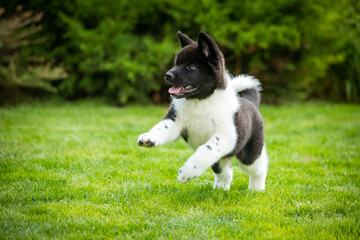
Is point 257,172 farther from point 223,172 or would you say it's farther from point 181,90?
point 181,90

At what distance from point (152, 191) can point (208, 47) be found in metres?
1.38

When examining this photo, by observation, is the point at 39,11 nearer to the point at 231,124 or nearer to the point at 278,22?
the point at 278,22

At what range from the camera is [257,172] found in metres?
3.88

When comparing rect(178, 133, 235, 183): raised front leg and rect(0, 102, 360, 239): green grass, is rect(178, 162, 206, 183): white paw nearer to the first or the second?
rect(178, 133, 235, 183): raised front leg

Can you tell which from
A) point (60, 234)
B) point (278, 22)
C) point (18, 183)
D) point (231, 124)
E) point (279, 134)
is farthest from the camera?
point (278, 22)

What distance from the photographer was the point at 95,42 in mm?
9234

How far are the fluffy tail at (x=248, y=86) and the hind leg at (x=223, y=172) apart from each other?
0.75 m

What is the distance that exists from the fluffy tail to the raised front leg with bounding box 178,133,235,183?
0.78m

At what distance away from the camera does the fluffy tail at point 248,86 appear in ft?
13.0

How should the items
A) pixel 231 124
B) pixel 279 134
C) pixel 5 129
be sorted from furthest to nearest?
pixel 279 134 → pixel 5 129 → pixel 231 124

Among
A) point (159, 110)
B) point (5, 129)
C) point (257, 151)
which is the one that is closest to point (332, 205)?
point (257, 151)

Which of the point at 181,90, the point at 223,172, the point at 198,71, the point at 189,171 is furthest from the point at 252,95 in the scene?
the point at 189,171

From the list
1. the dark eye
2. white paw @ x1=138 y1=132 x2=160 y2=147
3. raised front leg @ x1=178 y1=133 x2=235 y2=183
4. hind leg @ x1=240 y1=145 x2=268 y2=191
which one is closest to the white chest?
raised front leg @ x1=178 y1=133 x2=235 y2=183

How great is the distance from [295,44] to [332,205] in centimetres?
780
